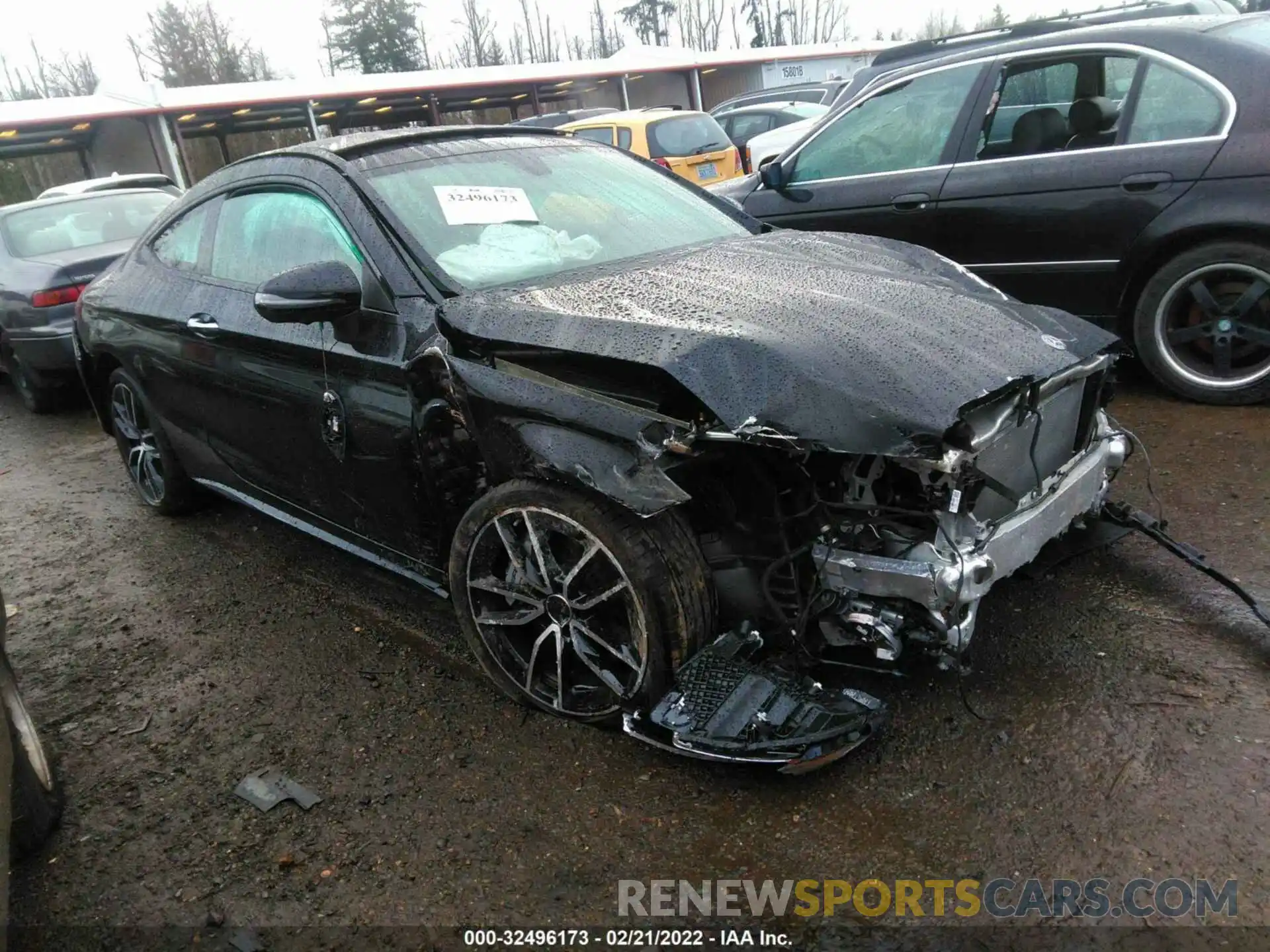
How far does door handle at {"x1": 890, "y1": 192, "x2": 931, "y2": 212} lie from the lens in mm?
4883

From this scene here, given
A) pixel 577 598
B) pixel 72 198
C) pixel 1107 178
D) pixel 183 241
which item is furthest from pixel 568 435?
pixel 72 198

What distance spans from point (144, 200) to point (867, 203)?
6264 millimetres

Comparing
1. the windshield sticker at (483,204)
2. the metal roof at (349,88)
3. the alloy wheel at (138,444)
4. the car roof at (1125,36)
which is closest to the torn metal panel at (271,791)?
the windshield sticker at (483,204)

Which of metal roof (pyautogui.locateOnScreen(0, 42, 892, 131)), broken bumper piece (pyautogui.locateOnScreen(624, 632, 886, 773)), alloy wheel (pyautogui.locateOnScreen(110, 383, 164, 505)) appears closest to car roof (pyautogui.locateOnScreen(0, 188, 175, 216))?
alloy wheel (pyautogui.locateOnScreen(110, 383, 164, 505))

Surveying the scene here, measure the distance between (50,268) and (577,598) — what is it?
5.96 meters

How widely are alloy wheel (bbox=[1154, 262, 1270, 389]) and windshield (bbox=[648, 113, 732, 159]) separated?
7.24 meters

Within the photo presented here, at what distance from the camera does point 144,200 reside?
786 centimetres

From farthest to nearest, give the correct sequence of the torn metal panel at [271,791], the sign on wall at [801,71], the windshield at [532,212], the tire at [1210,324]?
the sign on wall at [801,71], the tire at [1210,324], the windshield at [532,212], the torn metal panel at [271,791]

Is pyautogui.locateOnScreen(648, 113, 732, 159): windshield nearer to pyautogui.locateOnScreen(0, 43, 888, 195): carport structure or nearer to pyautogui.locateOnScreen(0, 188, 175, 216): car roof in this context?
pyautogui.locateOnScreen(0, 188, 175, 216): car roof

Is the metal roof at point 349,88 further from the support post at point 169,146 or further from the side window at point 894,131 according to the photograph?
the side window at point 894,131

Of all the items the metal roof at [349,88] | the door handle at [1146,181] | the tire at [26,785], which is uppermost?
the metal roof at [349,88]

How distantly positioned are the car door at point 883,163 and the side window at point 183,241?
125 inches

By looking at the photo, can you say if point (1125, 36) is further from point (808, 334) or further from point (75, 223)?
point (75, 223)

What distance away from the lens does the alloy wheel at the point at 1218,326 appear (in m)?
4.02
